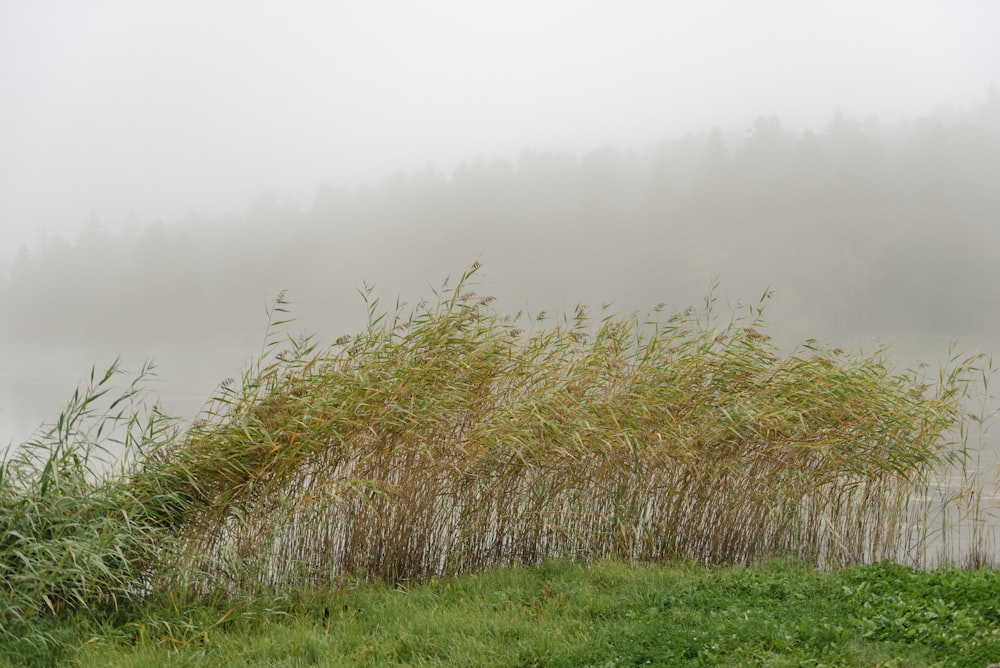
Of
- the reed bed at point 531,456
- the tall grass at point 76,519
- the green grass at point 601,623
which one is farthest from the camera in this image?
the reed bed at point 531,456

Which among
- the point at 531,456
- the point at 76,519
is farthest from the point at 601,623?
the point at 76,519

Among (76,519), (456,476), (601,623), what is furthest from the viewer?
(456,476)

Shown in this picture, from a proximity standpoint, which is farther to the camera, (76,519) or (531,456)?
(531,456)

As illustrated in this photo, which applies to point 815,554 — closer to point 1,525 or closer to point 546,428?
point 546,428

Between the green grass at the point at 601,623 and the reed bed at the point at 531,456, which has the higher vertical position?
the reed bed at the point at 531,456

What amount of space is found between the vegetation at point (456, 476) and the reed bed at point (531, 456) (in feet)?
0.05

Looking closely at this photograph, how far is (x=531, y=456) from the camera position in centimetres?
476

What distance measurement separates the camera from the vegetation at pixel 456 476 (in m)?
4.10

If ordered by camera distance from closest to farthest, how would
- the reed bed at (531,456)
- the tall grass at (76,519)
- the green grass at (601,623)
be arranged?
1. the green grass at (601,623)
2. the tall grass at (76,519)
3. the reed bed at (531,456)

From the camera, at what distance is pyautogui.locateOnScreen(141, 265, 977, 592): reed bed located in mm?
4531

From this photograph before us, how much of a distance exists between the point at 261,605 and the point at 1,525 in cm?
154

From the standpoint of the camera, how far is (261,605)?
164 inches

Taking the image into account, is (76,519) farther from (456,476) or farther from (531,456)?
(531,456)

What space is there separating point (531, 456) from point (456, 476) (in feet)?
1.68
